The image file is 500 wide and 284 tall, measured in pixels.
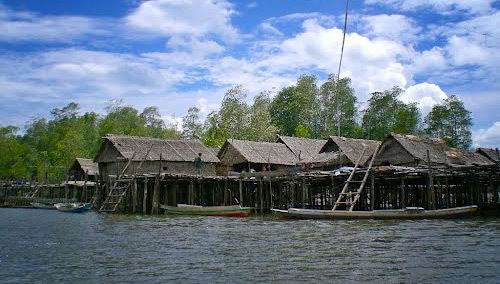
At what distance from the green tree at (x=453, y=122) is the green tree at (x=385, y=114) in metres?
2.75

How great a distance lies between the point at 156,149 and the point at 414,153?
16.8 metres

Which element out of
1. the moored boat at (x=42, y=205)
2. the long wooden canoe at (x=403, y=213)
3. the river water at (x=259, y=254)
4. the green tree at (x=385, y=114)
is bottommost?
the river water at (x=259, y=254)

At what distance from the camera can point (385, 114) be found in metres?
63.7

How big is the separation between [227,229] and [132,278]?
397 inches

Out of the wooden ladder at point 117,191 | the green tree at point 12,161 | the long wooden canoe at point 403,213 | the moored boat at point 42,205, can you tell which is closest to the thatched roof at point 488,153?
the long wooden canoe at point 403,213

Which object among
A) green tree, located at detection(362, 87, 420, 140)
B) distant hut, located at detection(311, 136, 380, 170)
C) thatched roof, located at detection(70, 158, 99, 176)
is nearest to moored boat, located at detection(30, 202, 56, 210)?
thatched roof, located at detection(70, 158, 99, 176)

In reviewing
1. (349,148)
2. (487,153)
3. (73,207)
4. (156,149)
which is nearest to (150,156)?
(156,149)

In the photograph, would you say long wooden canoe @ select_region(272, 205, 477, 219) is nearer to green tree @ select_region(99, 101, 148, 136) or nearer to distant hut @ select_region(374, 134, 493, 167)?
distant hut @ select_region(374, 134, 493, 167)

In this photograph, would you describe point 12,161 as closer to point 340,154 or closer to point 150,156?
point 150,156

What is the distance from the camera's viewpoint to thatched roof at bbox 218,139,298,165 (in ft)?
127

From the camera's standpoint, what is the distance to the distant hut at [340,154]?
34969 millimetres

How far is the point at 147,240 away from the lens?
17.3 m

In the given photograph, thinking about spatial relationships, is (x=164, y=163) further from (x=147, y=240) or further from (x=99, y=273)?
(x=99, y=273)

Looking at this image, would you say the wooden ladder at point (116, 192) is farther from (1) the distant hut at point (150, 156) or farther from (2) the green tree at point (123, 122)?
(2) the green tree at point (123, 122)
